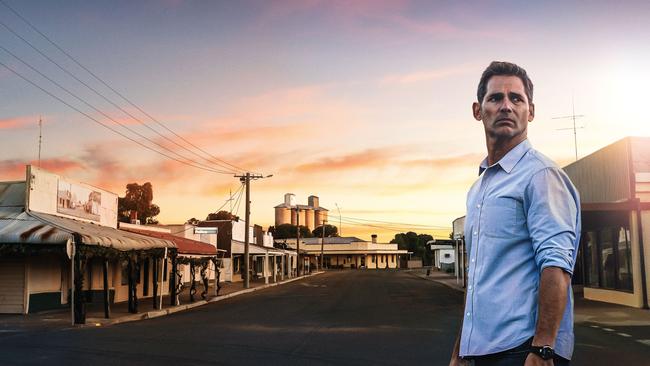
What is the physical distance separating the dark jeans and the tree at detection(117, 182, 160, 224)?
281ft

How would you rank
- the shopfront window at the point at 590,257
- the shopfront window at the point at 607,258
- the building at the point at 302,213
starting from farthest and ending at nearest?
the building at the point at 302,213
the shopfront window at the point at 590,257
the shopfront window at the point at 607,258

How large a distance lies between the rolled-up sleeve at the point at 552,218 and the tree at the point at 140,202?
85803mm

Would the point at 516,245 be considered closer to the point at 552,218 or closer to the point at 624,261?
the point at 552,218

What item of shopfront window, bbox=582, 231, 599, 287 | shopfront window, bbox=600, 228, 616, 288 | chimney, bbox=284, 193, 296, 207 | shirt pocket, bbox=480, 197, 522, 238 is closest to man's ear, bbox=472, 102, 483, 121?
shirt pocket, bbox=480, 197, 522, 238

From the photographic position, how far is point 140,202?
8675 cm

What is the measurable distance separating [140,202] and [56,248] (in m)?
67.7

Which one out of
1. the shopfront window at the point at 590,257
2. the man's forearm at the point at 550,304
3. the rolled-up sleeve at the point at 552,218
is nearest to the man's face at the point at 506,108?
the rolled-up sleeve at the point at 552,218

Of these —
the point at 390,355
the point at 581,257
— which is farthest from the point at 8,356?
the point at 581,257

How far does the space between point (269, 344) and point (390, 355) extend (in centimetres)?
295

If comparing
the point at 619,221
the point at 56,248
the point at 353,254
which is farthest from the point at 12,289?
the point at 353,254

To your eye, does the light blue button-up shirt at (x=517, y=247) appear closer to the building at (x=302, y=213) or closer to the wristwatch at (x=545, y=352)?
the wristwatch at (x=545, y=352)

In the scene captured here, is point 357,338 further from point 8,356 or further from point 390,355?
point 8,356

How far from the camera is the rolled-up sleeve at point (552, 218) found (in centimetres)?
240

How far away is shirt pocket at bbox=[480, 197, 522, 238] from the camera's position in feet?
8.35
